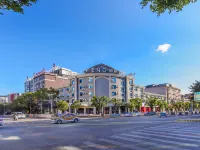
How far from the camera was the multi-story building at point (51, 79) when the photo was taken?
11481cm

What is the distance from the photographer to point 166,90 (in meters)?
125

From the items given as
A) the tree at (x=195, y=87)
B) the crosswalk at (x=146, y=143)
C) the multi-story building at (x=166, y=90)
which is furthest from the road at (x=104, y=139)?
the multi-story building at (x=166, y=90)

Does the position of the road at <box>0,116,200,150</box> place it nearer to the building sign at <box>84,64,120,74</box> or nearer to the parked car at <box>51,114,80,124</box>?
the parked car at <box>51,114,80,124</box>

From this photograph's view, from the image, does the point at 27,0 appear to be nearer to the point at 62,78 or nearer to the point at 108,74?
the point at 108,74

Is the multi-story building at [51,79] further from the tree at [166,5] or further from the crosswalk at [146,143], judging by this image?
the tree at [166,5]

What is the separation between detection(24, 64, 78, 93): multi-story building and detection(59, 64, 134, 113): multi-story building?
2302cm

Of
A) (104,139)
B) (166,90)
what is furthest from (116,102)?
(104,139)

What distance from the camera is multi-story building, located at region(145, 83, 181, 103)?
125 metres

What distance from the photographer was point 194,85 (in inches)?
1838

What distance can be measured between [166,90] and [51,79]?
62.2m

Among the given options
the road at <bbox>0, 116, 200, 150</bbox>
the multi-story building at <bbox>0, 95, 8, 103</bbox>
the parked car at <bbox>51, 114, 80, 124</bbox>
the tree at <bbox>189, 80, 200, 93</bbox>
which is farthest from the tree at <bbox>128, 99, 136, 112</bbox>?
the multi-story building at <bbox>0, 95, 8, 103</bbox>

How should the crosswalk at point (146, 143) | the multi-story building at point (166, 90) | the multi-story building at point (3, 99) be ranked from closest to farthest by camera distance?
the crosswalk at point (146, 143)
the multi-story building at point (166, 90)
the multi-story building at point (3, 99)

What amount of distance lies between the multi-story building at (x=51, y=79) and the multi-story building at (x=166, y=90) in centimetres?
4741

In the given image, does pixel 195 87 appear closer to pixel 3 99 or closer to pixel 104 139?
pixel 104 139
